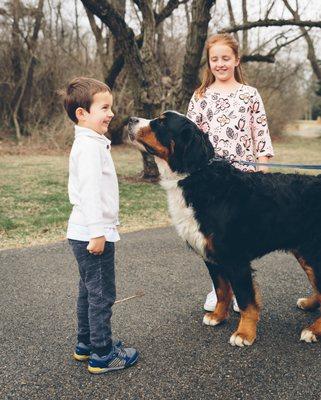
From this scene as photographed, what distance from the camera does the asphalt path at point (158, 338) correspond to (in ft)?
9.08

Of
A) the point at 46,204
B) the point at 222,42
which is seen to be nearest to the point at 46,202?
the point at 46,204

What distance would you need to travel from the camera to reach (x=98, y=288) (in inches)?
111

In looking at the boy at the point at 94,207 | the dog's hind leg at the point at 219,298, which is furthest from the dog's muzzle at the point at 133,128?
the dog's hind leg at the point at 219,298

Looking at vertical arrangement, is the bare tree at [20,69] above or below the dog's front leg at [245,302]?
above

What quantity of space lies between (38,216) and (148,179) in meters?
3.90

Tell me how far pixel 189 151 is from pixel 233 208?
53 centimetres

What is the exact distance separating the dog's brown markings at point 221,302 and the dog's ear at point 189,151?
39.3 inches

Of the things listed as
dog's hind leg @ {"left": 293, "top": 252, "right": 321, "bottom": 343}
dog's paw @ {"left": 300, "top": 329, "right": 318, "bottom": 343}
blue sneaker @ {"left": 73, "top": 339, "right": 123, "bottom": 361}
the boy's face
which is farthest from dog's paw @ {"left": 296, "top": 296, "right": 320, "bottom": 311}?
the boy's face

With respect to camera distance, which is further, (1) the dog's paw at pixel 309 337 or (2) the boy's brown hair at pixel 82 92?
(1) the dog's paw at pixel 309 337

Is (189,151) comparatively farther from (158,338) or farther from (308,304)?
(308,304)

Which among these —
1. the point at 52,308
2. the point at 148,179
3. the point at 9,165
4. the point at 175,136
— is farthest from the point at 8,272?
the point at 9,165

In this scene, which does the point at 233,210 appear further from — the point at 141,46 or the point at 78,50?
the point at 78,50

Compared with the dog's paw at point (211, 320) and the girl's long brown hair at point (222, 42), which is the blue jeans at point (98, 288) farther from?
the girl's long brown hair at point (222, 42)

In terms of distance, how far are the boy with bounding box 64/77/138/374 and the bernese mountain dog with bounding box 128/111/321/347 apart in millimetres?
638
